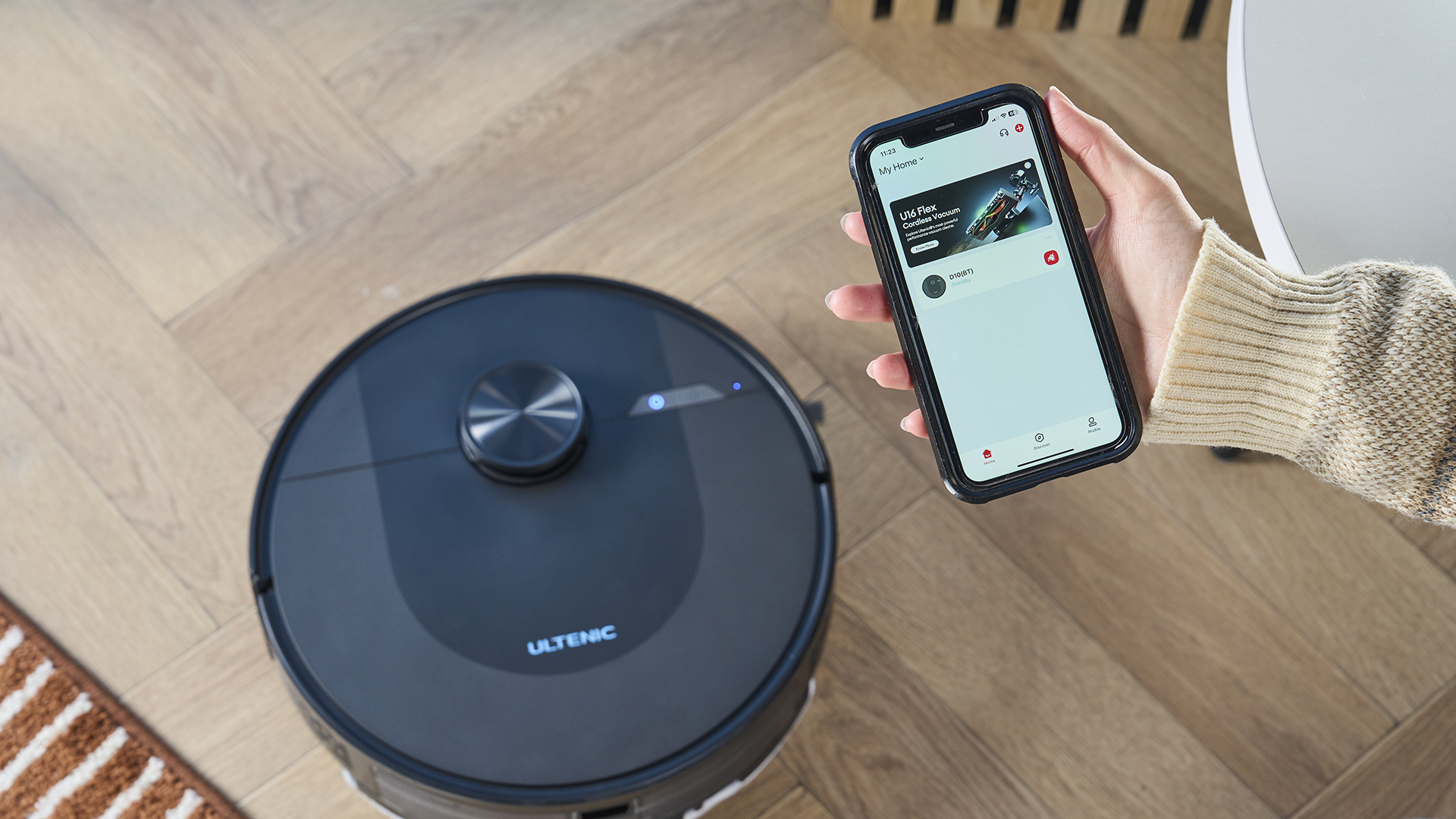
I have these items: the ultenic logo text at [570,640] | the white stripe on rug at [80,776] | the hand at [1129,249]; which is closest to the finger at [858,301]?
the hand at [1129,249]

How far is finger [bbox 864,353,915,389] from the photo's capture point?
650mm

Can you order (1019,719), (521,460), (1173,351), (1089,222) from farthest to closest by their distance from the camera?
(1089,222)
(1019,719)
(521,460)
(1173,351)

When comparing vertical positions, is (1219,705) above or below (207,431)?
below

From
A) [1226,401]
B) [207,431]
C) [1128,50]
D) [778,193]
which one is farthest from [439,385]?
[1128,50]

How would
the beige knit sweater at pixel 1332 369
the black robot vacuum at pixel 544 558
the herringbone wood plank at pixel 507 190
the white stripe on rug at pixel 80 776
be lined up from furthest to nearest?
the herringbone wood plank at pixel 507 190
the white stripe on rug at pixel 80 776
the black robot vacuum at pixel 544 558
the beige knit sweater at pixel 1332 369

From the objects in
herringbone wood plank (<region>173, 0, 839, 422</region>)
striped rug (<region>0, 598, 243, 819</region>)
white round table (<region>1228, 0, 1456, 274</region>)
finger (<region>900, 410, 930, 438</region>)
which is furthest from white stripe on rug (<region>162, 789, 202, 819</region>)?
white round table (<region>1228, 0, 1456, 274</region>)

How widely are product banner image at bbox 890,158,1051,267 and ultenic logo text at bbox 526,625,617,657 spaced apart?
316 mm

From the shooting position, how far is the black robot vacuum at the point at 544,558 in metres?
0.68

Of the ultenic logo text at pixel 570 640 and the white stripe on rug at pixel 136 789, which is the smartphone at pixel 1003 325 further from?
the white stripe on rug at pixel 136 789

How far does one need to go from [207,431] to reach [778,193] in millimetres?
564

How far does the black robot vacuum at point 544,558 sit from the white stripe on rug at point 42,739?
261mm

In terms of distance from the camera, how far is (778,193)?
1.03m

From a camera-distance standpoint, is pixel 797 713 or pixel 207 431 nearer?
pixel 797 713

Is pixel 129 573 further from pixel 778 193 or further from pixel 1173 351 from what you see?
pixel 1173 351
